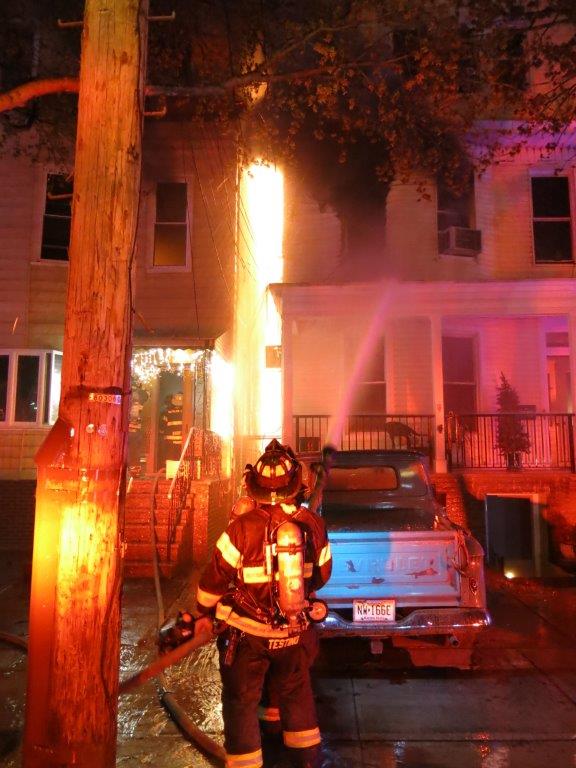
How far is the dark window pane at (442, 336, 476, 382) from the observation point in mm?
12602

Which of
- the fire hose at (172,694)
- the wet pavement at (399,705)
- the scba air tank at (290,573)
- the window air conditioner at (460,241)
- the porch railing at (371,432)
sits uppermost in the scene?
the window air conditioner at (460,241)

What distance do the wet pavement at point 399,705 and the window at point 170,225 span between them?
751cm

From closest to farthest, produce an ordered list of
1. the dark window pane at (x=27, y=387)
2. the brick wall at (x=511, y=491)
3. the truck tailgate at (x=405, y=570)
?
the truck tailgate at (x=405, y=570)
the brick wall at (x=511, y=491)
the dark window pane at (x=27, y=387)

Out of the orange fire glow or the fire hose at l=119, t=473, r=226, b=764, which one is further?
the orange fire glow

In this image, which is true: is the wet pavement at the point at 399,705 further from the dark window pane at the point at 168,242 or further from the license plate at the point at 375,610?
the dark window pane at the point at 168,242

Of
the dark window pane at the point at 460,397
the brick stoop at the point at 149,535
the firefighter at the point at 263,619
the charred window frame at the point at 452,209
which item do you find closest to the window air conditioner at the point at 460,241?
the charred window frame at the point at 452,209

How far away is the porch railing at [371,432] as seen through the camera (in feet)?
36.4

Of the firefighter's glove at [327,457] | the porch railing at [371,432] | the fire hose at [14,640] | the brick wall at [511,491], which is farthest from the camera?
the porch railing at [371,432]

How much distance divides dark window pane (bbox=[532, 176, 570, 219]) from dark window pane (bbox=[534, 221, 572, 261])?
9.1 inches

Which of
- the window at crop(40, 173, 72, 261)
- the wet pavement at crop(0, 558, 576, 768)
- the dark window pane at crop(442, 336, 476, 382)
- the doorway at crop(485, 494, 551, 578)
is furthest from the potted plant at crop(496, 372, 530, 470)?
the window at crop(40, 173, 72, 261)

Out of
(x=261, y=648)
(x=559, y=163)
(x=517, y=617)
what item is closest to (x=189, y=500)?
(x=517, y=617)

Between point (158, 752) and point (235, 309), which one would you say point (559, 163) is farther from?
point (158, 752)

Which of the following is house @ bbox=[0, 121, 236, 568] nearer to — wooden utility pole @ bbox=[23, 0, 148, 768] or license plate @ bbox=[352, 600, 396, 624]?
license plate @ bbox=[352, 600, 396, 624]

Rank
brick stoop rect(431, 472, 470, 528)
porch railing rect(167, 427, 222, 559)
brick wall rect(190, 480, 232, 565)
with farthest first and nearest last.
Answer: brick stoop rect(431, 472, 470, 528) → brick wall rect(190, 480, 232, 565) → porch railing rect(167, 427, 222, 559)
